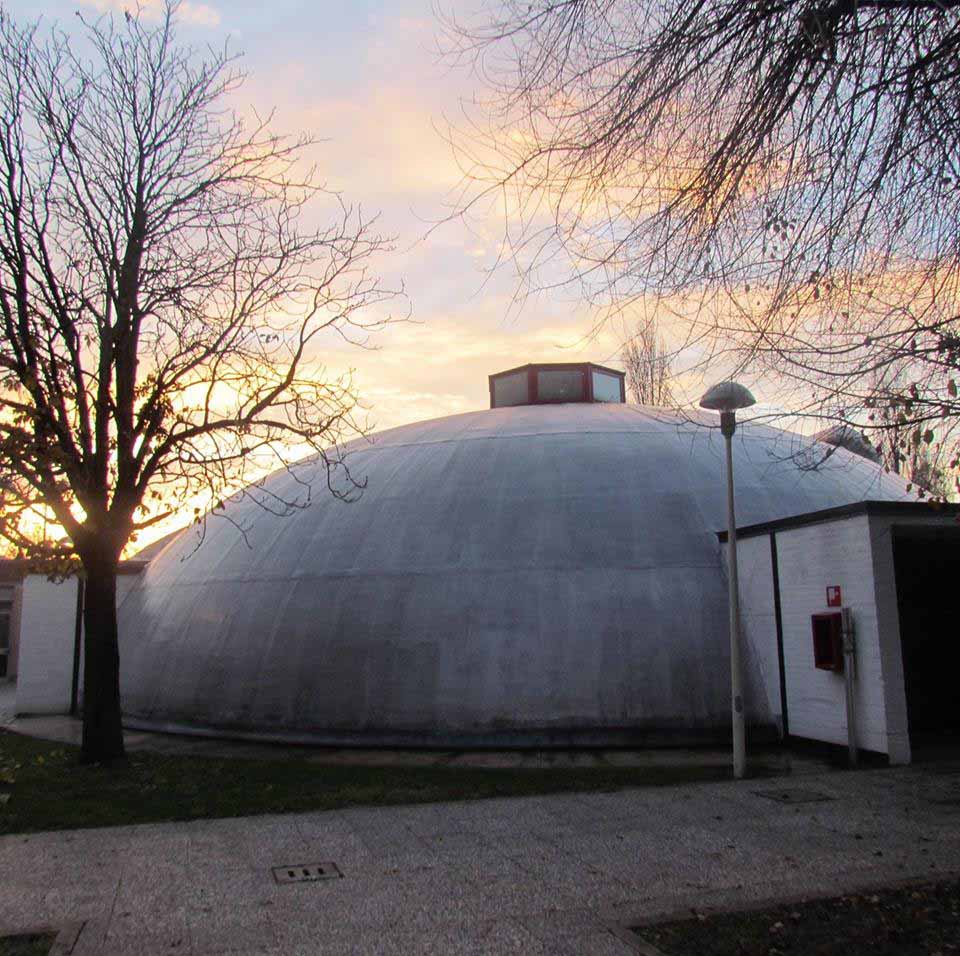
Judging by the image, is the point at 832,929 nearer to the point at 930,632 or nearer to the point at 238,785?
the point at 238,785

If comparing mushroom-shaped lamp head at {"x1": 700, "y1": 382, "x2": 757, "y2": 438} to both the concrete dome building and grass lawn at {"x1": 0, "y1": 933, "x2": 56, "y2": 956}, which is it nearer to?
the concrete dome building

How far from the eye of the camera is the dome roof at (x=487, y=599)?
1380cm

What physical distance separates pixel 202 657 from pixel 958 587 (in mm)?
13156

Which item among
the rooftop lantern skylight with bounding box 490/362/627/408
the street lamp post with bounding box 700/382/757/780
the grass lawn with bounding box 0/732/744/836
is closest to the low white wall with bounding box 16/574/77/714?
the grass lawn with bounding box 0/732/744/836

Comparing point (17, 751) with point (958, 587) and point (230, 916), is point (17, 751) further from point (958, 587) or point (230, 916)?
point (958, 587)

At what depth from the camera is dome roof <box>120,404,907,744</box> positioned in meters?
13.8

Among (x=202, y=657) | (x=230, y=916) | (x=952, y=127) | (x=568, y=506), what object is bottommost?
(x=230, y=916)

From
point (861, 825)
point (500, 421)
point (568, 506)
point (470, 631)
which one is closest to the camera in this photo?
point (861, 825)

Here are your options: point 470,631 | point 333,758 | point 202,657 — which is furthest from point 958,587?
point 202,657

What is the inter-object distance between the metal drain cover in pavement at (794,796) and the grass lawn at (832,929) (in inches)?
130

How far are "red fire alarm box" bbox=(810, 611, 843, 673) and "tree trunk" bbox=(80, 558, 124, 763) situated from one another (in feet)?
30.8

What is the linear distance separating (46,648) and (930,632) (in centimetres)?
1806

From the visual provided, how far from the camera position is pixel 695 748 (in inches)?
528

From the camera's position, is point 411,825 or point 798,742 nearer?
point 411,825
